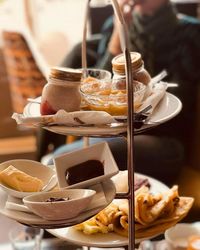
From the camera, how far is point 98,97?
109cm

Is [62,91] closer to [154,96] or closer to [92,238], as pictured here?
[154,96]

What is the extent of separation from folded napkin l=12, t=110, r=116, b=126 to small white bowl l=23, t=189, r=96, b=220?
0.13 metres

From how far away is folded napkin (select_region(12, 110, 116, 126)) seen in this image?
102 centimetres

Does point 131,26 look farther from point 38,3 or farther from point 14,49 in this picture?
point 38,3

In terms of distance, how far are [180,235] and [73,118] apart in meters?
0.55

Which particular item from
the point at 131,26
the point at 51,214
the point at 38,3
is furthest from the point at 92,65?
the point at 51,214

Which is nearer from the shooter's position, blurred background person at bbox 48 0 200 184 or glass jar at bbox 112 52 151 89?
glass jar at bbox 112 52 151 89

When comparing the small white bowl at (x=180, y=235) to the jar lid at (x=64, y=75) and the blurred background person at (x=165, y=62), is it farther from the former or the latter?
the blurred background person at (x=165, y=62)

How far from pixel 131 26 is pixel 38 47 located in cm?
74

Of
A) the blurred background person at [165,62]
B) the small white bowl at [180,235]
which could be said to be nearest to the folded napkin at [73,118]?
the small white bowl at [180,235]

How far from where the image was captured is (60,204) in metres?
0.97

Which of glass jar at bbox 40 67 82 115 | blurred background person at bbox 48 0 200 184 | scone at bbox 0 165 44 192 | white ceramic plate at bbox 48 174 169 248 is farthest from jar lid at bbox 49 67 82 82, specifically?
blurred background person at bbox 48 0 200 184

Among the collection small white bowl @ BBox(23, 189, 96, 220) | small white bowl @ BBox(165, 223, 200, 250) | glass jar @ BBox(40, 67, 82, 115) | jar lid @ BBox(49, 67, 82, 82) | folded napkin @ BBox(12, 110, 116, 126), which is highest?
jar lid @ BBox(49, 67, 82, 82)

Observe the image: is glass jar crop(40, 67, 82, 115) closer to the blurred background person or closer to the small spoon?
the small spoon
